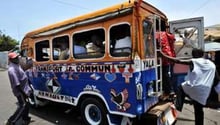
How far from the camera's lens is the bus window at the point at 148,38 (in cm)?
486

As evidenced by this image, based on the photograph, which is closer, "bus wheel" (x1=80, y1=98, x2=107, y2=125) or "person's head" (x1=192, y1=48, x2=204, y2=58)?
"person's head" (x1=192, y1=48, x2=204, y2=58)

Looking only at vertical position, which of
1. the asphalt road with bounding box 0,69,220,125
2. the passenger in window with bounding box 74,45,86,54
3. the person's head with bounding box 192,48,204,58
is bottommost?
the asphalt road with bounding box 0,69,220,125

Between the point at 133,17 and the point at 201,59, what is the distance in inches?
62.2

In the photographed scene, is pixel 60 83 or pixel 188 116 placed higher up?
pixel 60 83

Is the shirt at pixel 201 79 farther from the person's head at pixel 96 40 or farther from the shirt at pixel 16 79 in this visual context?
the shirt at pixel 16 79

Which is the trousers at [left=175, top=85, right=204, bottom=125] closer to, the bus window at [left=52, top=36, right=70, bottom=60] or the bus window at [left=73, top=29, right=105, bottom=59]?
the bus window at [left=73, top=29, right=105, bottom=59]

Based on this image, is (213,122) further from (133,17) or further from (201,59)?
(133,17)

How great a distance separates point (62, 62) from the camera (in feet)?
20.3

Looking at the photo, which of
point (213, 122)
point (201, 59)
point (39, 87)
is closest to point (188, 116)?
point (213, 122)

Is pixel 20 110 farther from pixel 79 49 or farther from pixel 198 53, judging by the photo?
pixel 198 53

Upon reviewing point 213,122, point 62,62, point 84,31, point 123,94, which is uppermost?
point 84,31

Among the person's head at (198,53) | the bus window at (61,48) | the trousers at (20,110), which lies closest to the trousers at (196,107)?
the person's head at (198,53)

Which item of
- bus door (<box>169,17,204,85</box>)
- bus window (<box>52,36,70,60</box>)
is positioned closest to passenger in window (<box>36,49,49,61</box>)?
bus window (<box>52,36,70,60</box>)

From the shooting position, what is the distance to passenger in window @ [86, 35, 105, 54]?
5.31 m
